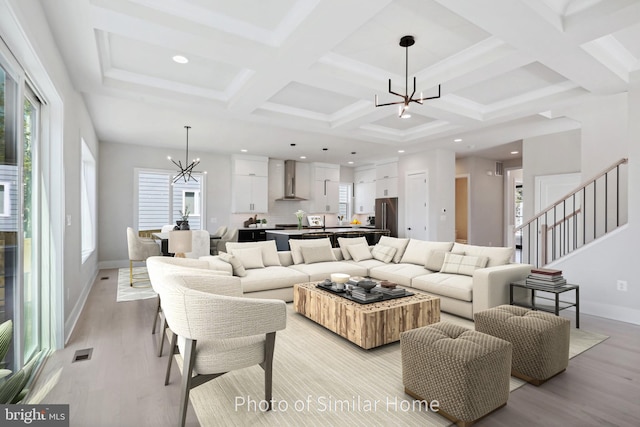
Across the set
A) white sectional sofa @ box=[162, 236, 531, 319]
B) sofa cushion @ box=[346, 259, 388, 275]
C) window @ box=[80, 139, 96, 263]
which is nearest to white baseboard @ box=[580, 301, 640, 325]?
white sectional sofa @ box=[162, 236, 531, 319]

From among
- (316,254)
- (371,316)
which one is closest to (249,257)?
(316,254)

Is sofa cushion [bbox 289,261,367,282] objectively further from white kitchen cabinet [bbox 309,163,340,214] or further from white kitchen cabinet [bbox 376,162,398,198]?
white kitchen cabinet [bbox 309,163,340,214]

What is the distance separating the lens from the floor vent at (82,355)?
273 centimetres

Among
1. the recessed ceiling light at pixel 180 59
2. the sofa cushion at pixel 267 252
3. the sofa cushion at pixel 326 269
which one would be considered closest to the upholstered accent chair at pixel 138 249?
the sofa cushion at pixel 267 252

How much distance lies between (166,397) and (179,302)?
886mm

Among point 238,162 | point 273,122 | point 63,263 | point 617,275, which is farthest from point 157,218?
point 617,275

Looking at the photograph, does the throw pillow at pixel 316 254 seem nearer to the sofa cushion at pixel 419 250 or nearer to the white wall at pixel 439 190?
the sofa cushion at pixel 419 250

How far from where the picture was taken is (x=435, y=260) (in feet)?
15.1

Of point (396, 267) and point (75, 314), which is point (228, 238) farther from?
point (396, 267)

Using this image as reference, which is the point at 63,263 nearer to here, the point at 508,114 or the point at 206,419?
the point at 206,419

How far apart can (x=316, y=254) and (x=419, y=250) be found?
5.26 ft

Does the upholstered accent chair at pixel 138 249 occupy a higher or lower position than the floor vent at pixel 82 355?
higher

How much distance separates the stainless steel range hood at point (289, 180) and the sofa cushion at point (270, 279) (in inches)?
189

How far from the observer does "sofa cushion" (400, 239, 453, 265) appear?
480 centimetres
